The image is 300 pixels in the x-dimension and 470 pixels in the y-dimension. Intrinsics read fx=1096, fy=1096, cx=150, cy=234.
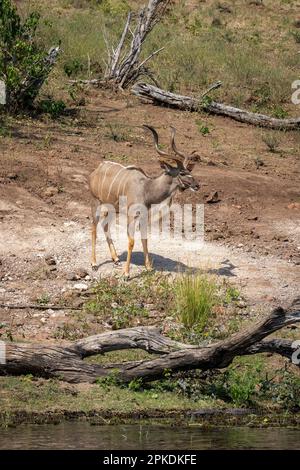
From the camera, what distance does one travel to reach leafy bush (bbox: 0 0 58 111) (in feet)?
53.0

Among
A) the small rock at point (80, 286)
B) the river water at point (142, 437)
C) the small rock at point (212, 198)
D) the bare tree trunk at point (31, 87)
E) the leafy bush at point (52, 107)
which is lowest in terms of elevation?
the river water at point (142, 437)

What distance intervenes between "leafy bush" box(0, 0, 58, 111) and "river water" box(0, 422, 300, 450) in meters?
8.34

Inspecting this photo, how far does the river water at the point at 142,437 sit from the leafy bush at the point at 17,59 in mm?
8343

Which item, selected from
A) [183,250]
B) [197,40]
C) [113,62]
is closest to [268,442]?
[183,250]

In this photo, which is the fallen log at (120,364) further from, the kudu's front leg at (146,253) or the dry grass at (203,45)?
the dry grass at (203,45)

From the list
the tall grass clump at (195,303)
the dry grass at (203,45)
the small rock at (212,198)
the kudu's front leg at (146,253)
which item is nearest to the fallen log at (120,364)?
the tall grass clump at (195,303)

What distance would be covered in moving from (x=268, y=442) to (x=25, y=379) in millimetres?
2226

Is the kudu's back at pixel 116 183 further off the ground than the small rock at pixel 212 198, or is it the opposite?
the kudu's back at pixel 116 183

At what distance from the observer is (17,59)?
645 inches

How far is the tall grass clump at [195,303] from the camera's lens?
1077 cm

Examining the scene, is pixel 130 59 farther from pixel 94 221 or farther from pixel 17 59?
pixel 94 221

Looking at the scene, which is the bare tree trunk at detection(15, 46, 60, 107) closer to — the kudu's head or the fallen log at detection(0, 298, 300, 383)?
the kudu's head

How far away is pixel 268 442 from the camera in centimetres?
834

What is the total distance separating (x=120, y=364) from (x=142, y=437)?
112 cm
